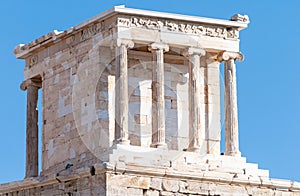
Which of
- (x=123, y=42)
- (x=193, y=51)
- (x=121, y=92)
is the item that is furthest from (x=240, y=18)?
(x=121, y=92)

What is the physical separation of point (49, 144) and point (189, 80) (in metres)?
4.45

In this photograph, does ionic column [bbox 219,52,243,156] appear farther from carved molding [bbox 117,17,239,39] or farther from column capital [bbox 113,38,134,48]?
column capital [bbox 113,38,134,48]

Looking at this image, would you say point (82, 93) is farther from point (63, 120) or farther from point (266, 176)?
point (266, 176)

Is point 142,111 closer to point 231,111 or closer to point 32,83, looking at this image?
point 231,111

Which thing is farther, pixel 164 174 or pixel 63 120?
pixel 63 120

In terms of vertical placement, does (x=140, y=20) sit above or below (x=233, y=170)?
above

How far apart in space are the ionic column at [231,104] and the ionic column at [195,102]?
30.6 inches

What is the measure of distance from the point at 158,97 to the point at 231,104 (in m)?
2.37

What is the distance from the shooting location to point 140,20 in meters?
42.3

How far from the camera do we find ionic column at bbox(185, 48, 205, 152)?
42438mm

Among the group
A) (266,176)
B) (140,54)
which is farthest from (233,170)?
(140,54)

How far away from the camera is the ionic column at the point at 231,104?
141 ft

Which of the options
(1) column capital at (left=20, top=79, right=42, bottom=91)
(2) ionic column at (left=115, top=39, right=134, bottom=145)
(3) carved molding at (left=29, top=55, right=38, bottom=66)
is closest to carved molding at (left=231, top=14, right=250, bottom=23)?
(2) ionic column at (left=115, top=39, right=134, bottom=145)

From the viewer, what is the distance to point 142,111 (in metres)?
42.9
